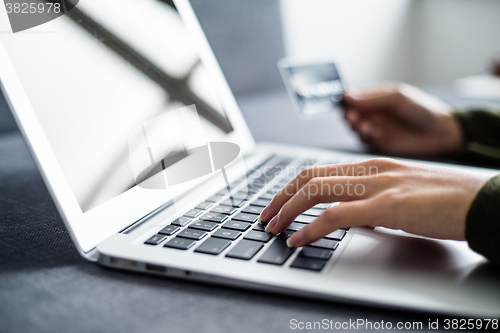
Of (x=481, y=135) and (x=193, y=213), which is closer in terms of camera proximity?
(x=193, y=213)

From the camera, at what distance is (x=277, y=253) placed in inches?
12.6

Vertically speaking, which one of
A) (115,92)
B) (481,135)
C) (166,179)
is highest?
(115,92)

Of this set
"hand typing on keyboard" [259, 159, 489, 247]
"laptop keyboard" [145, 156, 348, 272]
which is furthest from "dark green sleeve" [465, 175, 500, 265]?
"laptop keyboard" [145, 156, 348, 272]

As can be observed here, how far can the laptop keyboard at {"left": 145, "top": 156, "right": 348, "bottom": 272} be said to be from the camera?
32cm

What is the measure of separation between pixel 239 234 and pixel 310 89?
23.5 inches

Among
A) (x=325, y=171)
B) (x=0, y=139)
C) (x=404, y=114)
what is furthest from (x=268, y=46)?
(x=325, y=171)

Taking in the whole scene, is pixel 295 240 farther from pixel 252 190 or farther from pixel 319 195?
pixel 252 190

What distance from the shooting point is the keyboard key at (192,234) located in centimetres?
35

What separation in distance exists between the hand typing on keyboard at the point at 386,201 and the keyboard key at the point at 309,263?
0.02 metres

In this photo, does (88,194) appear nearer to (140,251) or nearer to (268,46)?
(140,251)

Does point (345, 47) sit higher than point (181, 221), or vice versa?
point (345, 47)

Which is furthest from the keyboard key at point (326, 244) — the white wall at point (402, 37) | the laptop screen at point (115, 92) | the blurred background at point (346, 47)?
the white wall at point (402, 37)

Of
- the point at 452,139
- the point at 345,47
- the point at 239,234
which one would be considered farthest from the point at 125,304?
the point at 345,47

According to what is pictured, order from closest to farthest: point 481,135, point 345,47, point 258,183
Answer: point 258,183, point 481,135, point 345,47
